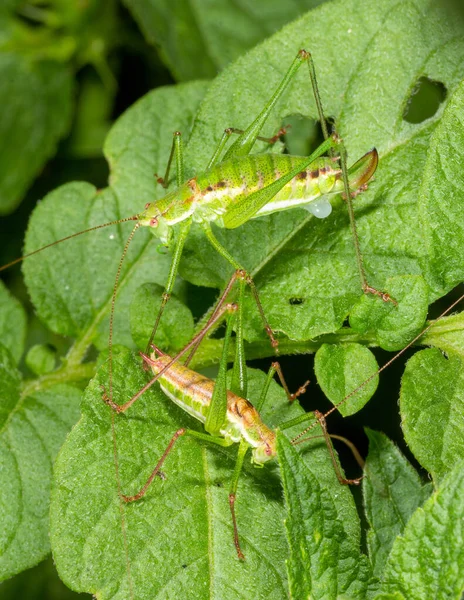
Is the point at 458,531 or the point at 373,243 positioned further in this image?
the point at 373,243

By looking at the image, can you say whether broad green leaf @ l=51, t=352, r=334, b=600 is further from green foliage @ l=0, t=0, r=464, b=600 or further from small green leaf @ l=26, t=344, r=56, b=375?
small green leaf @ l=26, t=344, r=56, b=375

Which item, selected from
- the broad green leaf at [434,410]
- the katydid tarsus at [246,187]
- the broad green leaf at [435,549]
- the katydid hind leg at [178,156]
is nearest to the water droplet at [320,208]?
the katydid tarsus at [246,187]

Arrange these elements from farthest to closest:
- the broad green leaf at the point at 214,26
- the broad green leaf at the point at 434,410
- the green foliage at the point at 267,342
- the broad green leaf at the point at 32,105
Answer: the broad green leaf at the point at 32,105, the broad green leaf at the point at 214,26, the broad green leaf at the point at 434,410, the green foliage at the point at 267,342

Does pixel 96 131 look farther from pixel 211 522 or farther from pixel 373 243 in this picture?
pixel 211 522

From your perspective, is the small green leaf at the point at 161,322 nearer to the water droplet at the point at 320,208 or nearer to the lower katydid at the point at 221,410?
the lower katydid at the point at 221,410

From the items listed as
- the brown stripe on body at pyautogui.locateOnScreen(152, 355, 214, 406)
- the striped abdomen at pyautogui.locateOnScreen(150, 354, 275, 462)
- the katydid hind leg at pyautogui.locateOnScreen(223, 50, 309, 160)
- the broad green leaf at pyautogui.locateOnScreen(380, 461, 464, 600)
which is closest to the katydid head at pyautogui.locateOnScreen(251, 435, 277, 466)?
the striped abdomen at pyautogui.locateOnScreen(150, 354, 275, 462)

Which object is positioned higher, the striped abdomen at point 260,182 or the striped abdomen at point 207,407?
the striped abdomen at point 260,182

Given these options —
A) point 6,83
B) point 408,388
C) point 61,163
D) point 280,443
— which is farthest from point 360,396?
point 6,83
